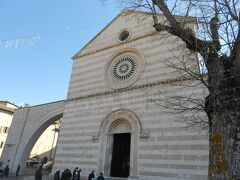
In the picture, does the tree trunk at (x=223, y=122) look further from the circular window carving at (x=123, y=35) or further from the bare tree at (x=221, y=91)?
the circular window carving at (x=123, y=35)

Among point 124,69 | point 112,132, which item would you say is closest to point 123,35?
point 124,69

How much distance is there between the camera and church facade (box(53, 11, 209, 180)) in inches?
493

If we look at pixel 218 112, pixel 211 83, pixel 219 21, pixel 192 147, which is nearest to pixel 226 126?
pixel 218 112

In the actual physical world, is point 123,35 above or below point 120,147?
above

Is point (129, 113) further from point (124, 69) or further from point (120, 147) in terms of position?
point (124, 69)

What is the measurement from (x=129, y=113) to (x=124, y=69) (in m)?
3.23

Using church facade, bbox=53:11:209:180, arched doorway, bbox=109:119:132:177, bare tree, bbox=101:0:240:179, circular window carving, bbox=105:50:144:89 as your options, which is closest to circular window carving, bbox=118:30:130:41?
church facade, bbox=53:11:209:180

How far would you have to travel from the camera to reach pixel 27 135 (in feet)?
69.6

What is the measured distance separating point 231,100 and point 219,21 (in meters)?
2.49

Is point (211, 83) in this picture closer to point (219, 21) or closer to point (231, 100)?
point (231, 100)

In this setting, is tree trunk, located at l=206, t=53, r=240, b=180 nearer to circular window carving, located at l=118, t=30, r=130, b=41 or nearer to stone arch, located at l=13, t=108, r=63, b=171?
circular window carving, located at l=118, t=30, r=130, b=41

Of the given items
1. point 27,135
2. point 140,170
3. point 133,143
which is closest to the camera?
point 140,170

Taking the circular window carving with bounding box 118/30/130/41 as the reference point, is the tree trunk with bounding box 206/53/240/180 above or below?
below

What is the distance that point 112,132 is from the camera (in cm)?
1549
